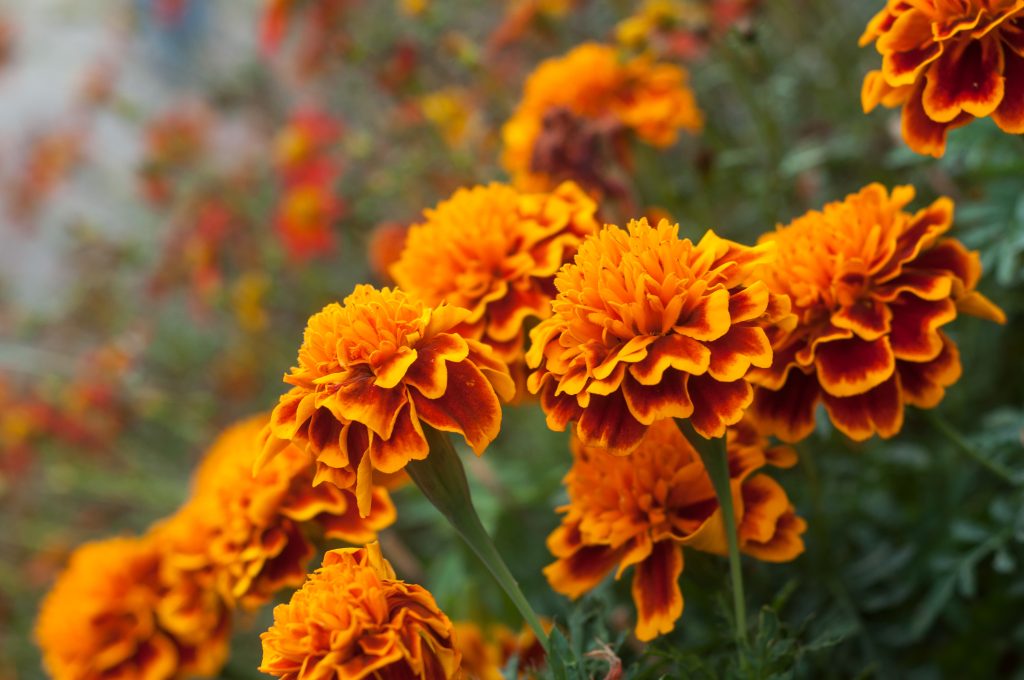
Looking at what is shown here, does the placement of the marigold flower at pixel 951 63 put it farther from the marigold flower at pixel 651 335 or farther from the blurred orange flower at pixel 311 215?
the blurred orange flower at pixel 311 215

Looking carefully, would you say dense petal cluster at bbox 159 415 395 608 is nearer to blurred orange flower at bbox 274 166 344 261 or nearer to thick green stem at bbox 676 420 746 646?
thick green stem at bbox 676 420 746 646

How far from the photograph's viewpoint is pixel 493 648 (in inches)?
41.1

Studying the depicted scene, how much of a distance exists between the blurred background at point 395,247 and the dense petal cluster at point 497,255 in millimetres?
250

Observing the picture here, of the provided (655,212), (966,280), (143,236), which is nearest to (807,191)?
(655,212)

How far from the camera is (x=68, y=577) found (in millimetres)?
1088

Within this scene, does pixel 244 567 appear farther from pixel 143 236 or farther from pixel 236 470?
pixel 143 236

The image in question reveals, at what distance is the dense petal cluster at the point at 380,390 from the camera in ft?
2.11

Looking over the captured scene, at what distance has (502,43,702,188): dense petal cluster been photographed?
50.6 inches

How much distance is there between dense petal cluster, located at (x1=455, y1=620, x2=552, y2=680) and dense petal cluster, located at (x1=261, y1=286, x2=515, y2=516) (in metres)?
0.28

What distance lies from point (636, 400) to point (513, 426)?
1.42 metres

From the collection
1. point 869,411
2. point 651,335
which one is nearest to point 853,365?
point 869,411

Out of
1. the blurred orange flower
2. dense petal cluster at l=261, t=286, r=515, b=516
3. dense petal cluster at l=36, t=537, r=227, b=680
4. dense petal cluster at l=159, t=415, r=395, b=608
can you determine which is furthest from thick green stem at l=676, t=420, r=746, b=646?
the blurred orange flower

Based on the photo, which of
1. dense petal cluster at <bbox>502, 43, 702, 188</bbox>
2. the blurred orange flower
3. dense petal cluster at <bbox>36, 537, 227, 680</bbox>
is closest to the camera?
dense petal cluster at <bbox>36, 537, 227, 680</bbox>

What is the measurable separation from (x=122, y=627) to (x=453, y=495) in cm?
55
